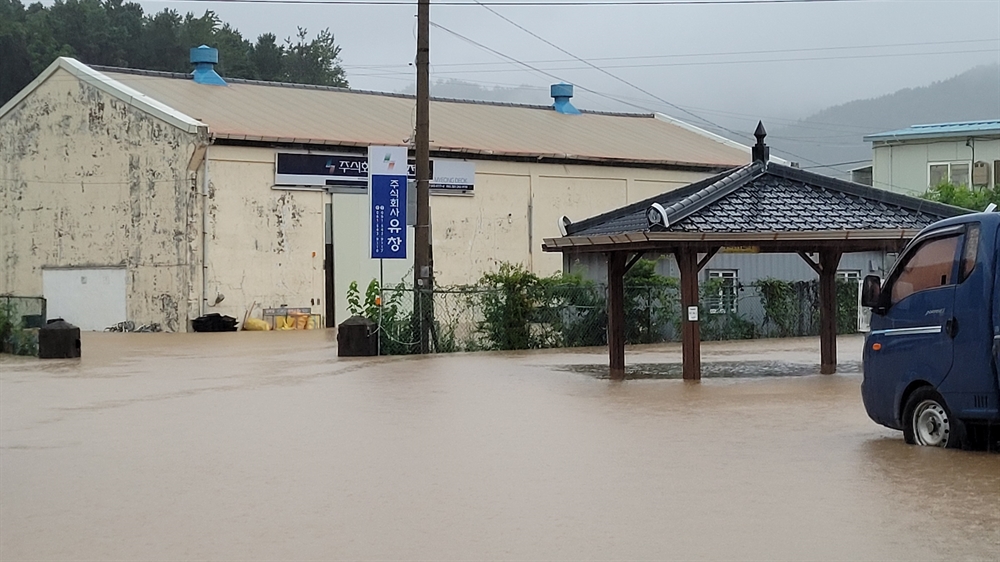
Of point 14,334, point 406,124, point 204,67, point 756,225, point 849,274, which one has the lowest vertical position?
point 14,334

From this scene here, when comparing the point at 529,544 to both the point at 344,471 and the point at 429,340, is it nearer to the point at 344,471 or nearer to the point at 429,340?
the point at 344,471

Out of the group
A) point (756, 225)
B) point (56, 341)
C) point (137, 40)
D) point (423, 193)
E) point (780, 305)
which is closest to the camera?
point (756, 225)

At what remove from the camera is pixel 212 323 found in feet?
121

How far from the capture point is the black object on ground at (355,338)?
1033 inches

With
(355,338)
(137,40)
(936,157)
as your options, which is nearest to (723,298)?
(355,338)

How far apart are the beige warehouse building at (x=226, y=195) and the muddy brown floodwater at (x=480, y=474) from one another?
18104 millimetres

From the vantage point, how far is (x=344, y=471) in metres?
11.3

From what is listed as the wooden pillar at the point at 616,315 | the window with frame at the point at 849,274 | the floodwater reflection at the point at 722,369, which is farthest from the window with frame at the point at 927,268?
the window with frame at the point at 849,274

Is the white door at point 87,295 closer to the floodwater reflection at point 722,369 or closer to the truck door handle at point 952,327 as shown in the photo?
the floodwater reflection at point 722,369

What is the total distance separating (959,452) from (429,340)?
1711 cm

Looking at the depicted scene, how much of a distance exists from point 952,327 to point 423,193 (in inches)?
674

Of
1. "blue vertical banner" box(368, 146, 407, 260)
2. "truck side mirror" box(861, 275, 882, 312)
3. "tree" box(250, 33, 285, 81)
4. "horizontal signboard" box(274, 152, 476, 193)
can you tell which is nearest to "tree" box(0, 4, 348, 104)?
"tree" box(250, 33, 285, 81)

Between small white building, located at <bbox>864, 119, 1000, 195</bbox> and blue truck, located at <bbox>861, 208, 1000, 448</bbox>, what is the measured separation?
44247mm

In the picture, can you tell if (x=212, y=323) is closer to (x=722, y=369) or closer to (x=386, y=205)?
(x=386, y=205)
